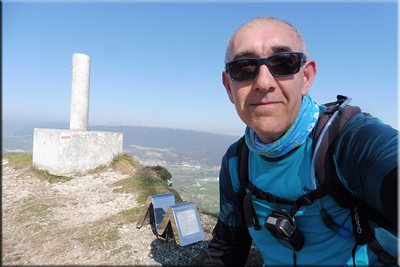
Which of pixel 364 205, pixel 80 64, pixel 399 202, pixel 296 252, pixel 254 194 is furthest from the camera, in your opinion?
pixel 80 64

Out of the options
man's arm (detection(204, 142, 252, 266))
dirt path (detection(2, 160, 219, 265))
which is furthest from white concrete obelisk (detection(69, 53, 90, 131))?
man's arm (detection(204, 142, 252, 266))

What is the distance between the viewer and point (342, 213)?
1.27 metres

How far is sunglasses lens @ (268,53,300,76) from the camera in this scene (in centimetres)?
132

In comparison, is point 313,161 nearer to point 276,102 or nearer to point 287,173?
point 287,173

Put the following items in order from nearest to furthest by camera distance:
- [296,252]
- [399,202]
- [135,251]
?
[399,202] < [296,252] < [135,251]

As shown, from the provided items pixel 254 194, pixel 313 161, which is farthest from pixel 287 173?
pixel 254 194

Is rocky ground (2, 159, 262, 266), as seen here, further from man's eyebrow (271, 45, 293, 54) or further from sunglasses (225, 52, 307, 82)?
man's eyebrow (271, 45, 293, 54)

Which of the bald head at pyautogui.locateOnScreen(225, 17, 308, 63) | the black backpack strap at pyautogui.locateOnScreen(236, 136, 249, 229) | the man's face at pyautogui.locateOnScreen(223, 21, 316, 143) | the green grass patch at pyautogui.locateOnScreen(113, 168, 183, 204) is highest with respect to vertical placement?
the bald head at pyautogui.locateOnScreen(225, 17, 308, 63)

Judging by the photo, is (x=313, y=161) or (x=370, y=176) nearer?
(x=370, y=176)

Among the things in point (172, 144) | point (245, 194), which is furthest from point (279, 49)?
point (172, 144)

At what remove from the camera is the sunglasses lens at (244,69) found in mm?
1354

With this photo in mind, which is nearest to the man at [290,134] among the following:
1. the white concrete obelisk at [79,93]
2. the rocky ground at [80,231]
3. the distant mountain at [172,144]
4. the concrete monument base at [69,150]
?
the rocky ground at [80,231]

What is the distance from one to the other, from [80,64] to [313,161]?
36.4 ft

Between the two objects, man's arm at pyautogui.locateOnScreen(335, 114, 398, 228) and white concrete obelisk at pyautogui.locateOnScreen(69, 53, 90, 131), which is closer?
man's arm at pyautogui.locateOnScreen(335, 114, 398, 228)
